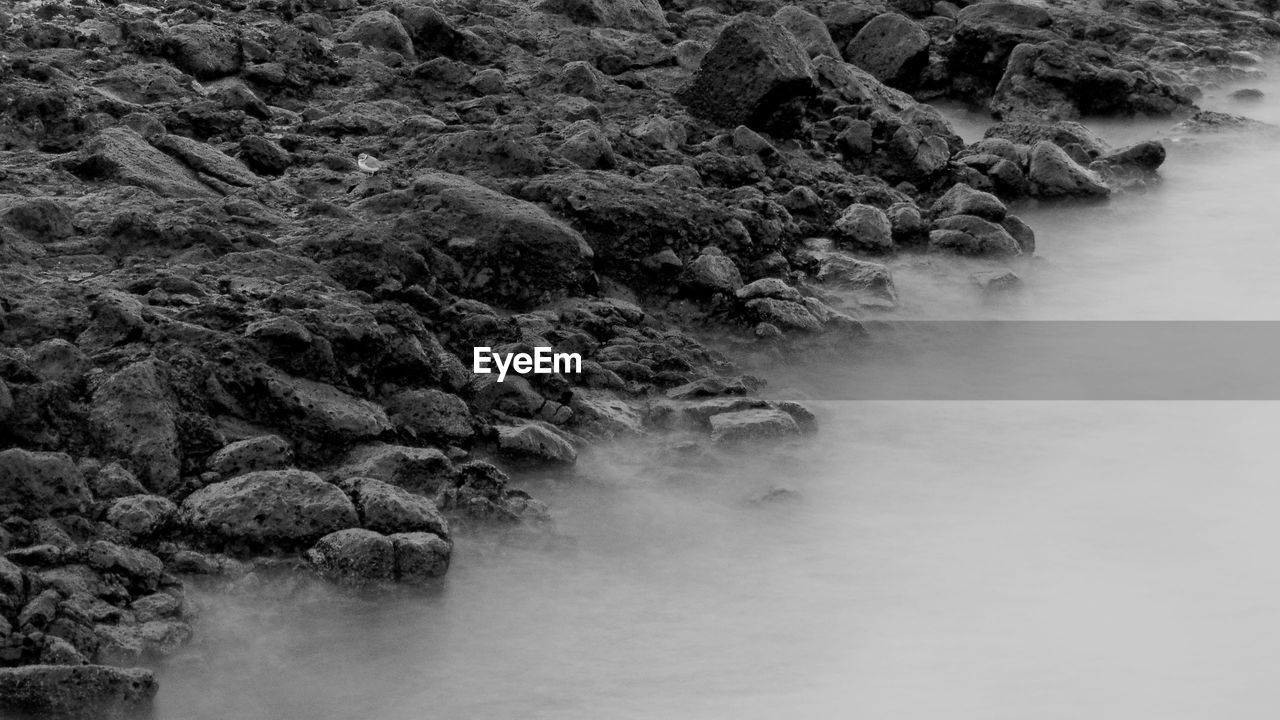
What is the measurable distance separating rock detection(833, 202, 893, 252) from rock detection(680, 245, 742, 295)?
93cm

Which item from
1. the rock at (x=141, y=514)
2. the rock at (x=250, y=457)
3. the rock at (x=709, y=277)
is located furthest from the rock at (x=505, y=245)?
the rock at (x=141, y=514)

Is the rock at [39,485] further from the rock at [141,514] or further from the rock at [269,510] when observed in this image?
the rock at [269,510]

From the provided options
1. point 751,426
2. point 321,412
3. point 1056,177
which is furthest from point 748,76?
point 321,412

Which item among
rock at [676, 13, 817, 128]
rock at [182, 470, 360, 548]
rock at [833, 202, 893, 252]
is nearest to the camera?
rock at [182, 470, 360, 548]

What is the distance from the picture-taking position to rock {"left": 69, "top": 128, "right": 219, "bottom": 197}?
5426 mm

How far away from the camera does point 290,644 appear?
3596 mm

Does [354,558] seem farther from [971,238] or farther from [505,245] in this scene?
[971,238]

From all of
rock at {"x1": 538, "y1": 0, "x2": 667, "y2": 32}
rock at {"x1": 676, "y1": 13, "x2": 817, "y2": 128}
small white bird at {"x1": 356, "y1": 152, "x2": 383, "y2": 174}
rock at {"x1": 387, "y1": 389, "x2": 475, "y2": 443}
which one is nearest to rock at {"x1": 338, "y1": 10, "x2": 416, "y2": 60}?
rock at {"x1": 538, "y1": 0, "x2": 667, "y2": 32}

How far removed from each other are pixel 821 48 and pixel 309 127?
3.27m

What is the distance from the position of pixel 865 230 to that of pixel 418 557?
11.1ft

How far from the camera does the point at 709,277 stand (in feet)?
18.8

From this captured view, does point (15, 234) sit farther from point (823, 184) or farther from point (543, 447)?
point (823, 184)

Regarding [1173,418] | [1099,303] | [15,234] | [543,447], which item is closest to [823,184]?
[1099,303]

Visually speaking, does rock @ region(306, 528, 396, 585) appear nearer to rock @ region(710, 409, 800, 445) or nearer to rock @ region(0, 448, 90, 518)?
rock @ region(0, 448, 90, 518)
